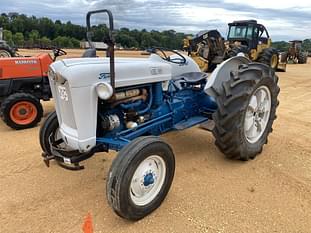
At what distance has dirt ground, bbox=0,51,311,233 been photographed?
2834 mm

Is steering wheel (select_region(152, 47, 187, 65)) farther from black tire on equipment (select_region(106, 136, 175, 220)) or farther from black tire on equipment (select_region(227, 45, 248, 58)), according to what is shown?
black tire on equipment (select_region(227, 45, 248, 58))

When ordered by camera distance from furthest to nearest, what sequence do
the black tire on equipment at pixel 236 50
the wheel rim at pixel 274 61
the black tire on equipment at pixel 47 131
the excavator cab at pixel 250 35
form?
1. the wheel rim at pixel 274 61
2. the excavator cab at pixel 250 35
3. the black tire on equipment at pixel 236 50
4. the black tire on equipment at pixel 47 131

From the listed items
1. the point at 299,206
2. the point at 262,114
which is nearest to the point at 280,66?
the point at 262,114

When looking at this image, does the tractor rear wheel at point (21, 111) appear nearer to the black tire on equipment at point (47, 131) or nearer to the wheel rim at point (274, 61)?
the black tire on equipment at point (47, 131)

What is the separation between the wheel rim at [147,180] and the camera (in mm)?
2871

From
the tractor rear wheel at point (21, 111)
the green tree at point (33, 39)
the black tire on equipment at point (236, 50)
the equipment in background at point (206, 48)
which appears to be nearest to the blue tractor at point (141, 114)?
the tractor rear wheel at point (21, 111)

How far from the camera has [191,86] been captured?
4426mm

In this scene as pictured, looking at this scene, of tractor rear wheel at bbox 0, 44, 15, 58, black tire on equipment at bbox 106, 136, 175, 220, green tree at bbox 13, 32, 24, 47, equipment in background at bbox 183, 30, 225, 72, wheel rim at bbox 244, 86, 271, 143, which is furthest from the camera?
green tree at bbox 13, 32, 24, 47

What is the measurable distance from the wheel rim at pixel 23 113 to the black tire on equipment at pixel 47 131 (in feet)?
6.89

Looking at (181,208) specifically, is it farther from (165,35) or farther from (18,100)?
(18,100)

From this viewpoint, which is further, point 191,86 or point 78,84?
point 191,86

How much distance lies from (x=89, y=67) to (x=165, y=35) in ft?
4.85

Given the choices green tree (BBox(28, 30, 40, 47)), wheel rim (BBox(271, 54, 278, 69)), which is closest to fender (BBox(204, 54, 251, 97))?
wheel rim (BBox(271, 54, 278, 69))

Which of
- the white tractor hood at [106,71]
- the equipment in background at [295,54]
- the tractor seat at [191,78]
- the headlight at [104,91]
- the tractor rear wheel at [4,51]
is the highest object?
the white tractor hood at [106,71]
